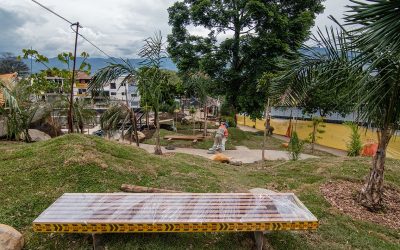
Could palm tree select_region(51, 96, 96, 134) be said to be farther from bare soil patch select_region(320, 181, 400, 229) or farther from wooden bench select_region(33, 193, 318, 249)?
bare soil patch select_region(320, 181, 400, 229)

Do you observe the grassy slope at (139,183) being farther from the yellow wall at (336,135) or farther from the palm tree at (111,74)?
the yellow wall at (336,135)

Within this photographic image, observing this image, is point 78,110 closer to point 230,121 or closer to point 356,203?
point 356,203

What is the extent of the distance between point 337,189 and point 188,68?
45.8ft

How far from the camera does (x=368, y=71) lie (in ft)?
10.8

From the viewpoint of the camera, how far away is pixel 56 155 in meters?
5.34

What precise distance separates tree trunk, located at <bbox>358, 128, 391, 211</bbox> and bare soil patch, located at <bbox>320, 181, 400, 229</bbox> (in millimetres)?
Answer: 131

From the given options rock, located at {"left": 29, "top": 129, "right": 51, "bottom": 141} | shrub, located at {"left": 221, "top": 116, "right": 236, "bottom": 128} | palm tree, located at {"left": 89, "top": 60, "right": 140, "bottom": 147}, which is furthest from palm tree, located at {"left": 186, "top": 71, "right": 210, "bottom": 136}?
rock, located at {"left": 29, "top": 129, "right": 51, "bottom": 141}

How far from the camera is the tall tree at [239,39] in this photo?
16.2 metres

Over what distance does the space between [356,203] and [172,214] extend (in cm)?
370

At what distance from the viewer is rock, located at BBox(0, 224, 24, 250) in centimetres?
292

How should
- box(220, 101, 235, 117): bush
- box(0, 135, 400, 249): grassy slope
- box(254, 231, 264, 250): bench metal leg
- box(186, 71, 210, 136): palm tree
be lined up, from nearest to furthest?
box(254, 231, 264, 250): bench metal leg
box(0, 135, 400, 249): grassy slope
box(186, 71, 210, 136): palm tree
box(220, 101, 235, 117): bush

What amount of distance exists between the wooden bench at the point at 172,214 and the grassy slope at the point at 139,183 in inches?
14.0

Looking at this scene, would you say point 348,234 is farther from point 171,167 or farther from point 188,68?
point 188,68

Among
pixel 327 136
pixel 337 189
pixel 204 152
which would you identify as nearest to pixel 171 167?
pixel 337 189
